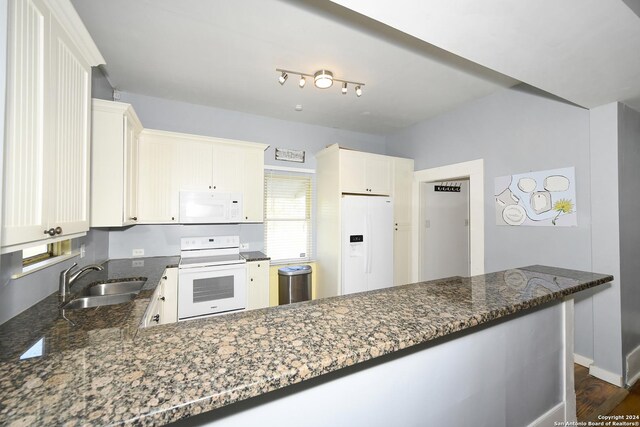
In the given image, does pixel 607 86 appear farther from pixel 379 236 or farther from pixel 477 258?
pixel 379 236

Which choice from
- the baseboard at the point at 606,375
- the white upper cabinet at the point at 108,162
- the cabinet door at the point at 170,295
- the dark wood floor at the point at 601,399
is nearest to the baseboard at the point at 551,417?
the dark wood floor at the point at 601,399

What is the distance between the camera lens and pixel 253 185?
10.9 feet

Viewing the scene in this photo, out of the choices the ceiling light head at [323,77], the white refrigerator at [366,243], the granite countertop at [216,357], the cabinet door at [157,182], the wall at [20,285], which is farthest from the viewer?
the white refrigerator at [366,243]

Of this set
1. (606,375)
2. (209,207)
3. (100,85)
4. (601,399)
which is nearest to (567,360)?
(601,399)

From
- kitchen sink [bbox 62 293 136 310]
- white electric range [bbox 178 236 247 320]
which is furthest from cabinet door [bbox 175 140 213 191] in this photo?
kitchen sink [bbox 62 293 136 310]

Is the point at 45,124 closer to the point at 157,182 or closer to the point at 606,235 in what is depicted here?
the point at 157,182

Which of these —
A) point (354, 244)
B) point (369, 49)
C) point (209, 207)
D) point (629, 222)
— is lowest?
point (354, 244)

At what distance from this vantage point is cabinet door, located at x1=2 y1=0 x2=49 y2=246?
33.3 inches

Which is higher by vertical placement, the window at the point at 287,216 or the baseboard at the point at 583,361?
the window at the point at 287,216

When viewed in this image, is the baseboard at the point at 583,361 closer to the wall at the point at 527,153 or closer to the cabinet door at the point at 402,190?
the wall at the point at 527,153

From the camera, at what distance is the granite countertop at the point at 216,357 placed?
489 mm

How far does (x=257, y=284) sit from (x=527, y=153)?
3.18 meters

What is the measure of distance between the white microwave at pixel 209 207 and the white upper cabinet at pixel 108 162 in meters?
0.81

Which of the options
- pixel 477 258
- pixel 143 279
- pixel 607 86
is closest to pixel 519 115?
pixel 607 86
